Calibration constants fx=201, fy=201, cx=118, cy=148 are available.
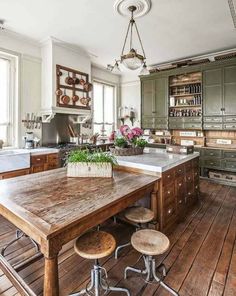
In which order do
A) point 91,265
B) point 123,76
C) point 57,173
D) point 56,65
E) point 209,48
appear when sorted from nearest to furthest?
point 91,265 → point 57,173 → point 56,65 → point 209,48 → point 123,76

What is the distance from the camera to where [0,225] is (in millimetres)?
2791

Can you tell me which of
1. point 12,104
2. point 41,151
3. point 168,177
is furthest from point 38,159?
point 168,177

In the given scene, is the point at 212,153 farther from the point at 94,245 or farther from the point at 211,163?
the point at 94,245

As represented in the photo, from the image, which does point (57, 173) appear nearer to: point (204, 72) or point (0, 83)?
point (0, 83)

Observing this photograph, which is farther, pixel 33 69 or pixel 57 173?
pixel 33 69

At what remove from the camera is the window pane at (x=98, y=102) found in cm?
605

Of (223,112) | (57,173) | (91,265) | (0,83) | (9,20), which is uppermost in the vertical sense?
(9,20)

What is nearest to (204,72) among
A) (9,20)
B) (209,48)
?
(209,48)

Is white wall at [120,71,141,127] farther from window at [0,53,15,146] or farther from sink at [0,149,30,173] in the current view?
sink at [0,149,30,173]

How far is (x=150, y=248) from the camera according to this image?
1570 millimetres

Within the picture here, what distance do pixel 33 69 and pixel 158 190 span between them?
370 cm

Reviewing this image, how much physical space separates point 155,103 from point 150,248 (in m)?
4.69

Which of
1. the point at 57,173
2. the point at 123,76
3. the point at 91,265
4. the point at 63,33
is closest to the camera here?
the point at 91,265

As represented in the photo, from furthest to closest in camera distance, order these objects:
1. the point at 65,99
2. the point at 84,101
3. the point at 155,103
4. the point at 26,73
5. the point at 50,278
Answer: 1. the point at 155,103
2. the point at 84,101
3. the point at 65,99
4. the point at 26,73
5. the point at 50,278
